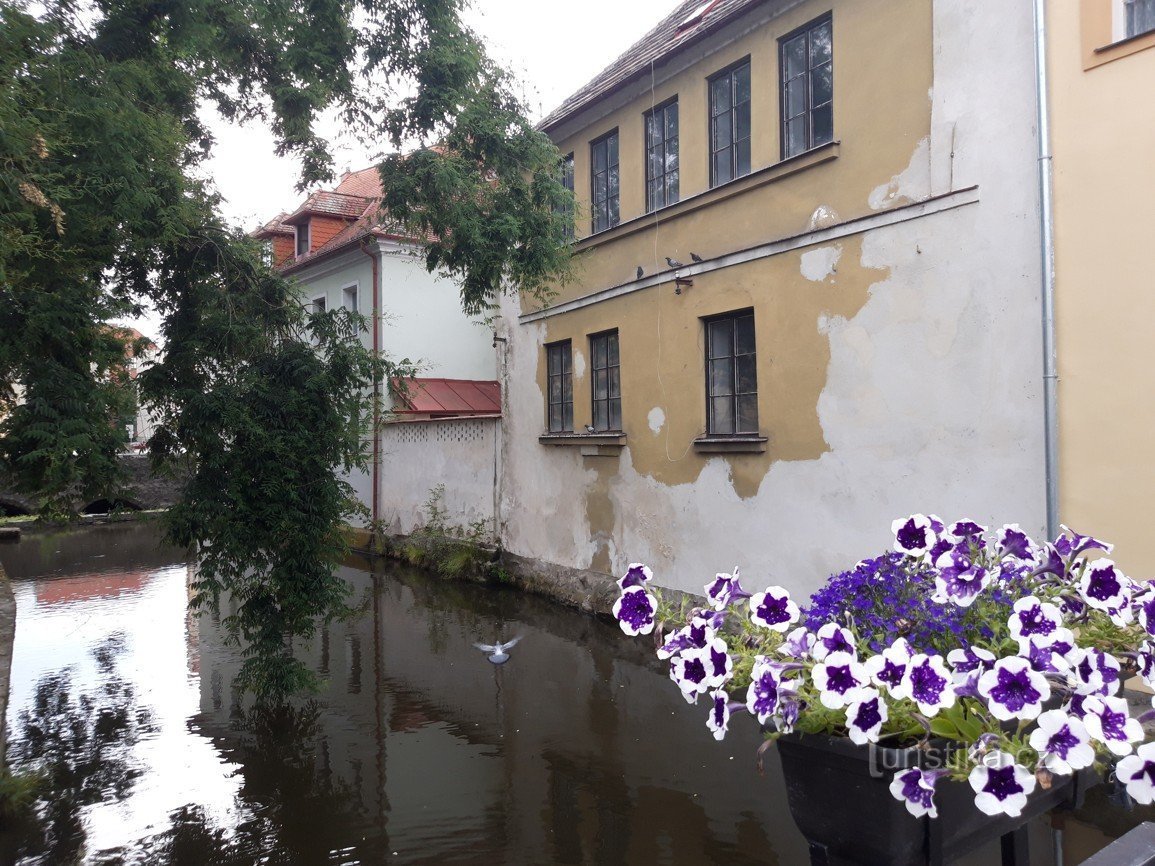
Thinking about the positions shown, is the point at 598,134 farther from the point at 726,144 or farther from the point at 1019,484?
the point at 1019,484

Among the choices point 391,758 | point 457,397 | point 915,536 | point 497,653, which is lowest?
point 391,758

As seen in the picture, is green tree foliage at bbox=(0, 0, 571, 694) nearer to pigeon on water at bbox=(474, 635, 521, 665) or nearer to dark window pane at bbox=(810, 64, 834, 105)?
pigeon on water at bbox=(474, 635, 521, 665)

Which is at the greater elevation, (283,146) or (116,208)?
(283,146)

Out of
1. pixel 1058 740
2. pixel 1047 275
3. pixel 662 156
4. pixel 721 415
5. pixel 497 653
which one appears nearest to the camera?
pixel 1058 740

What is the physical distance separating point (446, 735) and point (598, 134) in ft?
24.7

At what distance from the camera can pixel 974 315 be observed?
653 centimetres

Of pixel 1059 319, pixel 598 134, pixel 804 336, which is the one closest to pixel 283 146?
pixel 598 134

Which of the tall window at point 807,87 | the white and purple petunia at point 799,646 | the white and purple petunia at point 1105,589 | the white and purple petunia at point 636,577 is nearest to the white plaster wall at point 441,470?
the tall window at point 807,87

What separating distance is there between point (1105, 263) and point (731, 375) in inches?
150

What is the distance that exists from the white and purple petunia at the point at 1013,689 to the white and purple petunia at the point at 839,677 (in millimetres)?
207

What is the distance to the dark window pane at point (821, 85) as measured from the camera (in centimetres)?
781

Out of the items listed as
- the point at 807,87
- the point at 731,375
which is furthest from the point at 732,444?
the point at 807,87

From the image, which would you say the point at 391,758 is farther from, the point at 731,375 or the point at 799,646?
the point at 731,375

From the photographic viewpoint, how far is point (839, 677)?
5.43 ft
